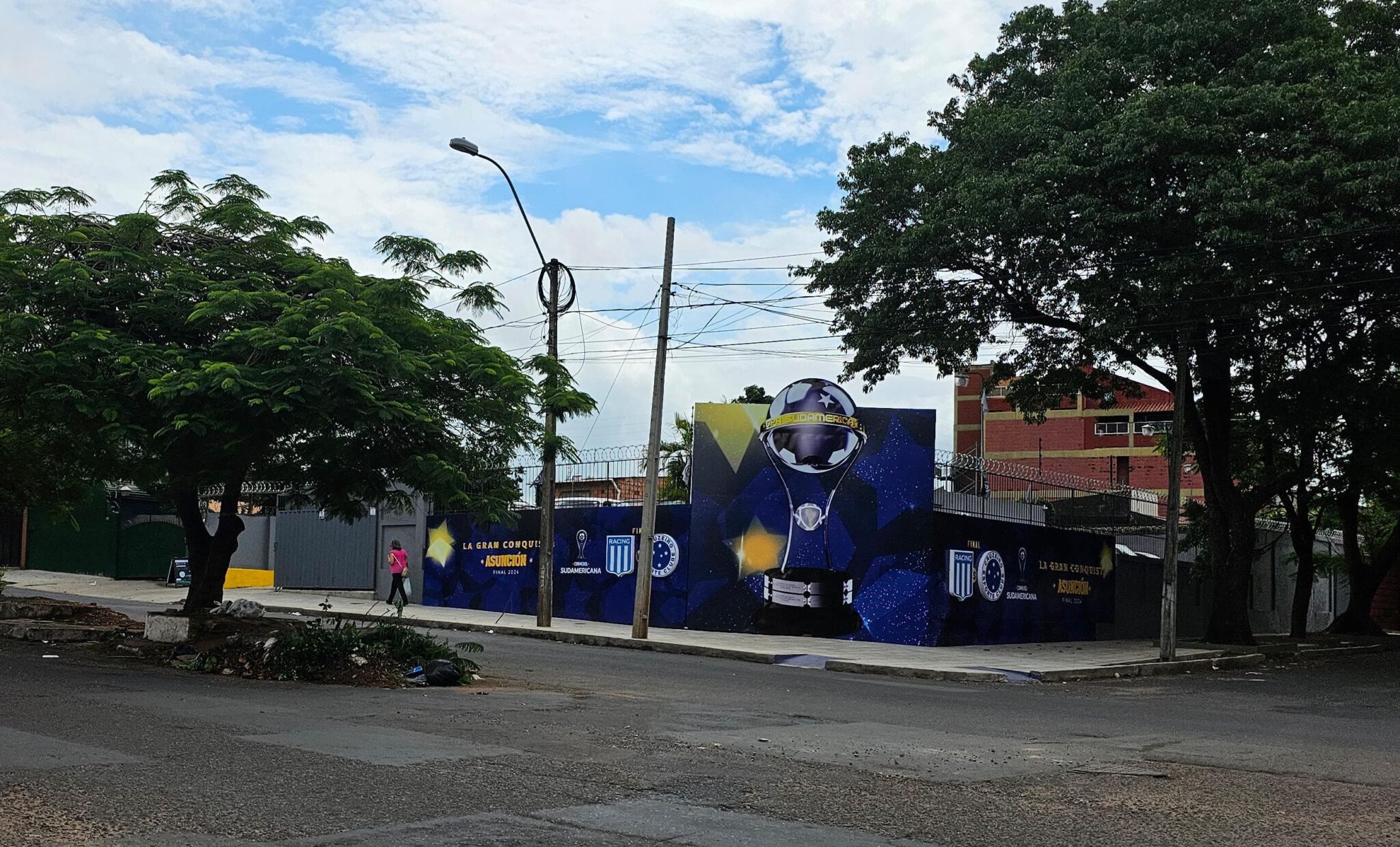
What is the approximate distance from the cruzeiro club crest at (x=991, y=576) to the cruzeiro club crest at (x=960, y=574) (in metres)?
0.41

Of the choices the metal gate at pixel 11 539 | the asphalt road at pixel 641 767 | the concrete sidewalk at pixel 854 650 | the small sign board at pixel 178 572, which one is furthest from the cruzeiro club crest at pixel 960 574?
the metal gate at pixel 11 539

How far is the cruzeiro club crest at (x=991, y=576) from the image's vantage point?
26969mm

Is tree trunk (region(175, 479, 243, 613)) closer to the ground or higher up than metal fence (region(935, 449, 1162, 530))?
closer to the ground

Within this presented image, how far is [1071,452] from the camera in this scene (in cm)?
7350

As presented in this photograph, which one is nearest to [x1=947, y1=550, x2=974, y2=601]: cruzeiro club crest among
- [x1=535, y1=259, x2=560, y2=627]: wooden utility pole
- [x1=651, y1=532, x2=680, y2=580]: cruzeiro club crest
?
[x1=651, y1=532, x2=680, y2=580]: cruzeiro club crest

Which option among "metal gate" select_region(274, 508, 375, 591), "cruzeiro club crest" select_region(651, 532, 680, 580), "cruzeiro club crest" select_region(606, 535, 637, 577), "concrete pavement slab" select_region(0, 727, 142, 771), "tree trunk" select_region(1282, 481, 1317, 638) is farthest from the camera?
"metal gate" select_region(274, 508, 375, 591)

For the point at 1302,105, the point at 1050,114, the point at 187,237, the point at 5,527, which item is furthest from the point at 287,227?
the point at 5,527

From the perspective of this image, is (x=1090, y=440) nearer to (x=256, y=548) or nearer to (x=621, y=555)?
(x=256, y=548)

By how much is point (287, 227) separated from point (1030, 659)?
1493 centimetres

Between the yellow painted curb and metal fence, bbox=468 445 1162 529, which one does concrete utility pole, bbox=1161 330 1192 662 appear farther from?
the yellow painted curb

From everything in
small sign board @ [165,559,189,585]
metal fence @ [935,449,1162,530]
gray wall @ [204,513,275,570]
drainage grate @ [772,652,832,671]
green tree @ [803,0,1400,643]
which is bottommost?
drainage grate @ [772,652,832,671]

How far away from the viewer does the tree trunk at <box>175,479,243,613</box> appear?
16500 millimetres

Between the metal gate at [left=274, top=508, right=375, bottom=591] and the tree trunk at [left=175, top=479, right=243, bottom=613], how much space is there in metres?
18.0

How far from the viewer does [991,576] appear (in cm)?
2727
